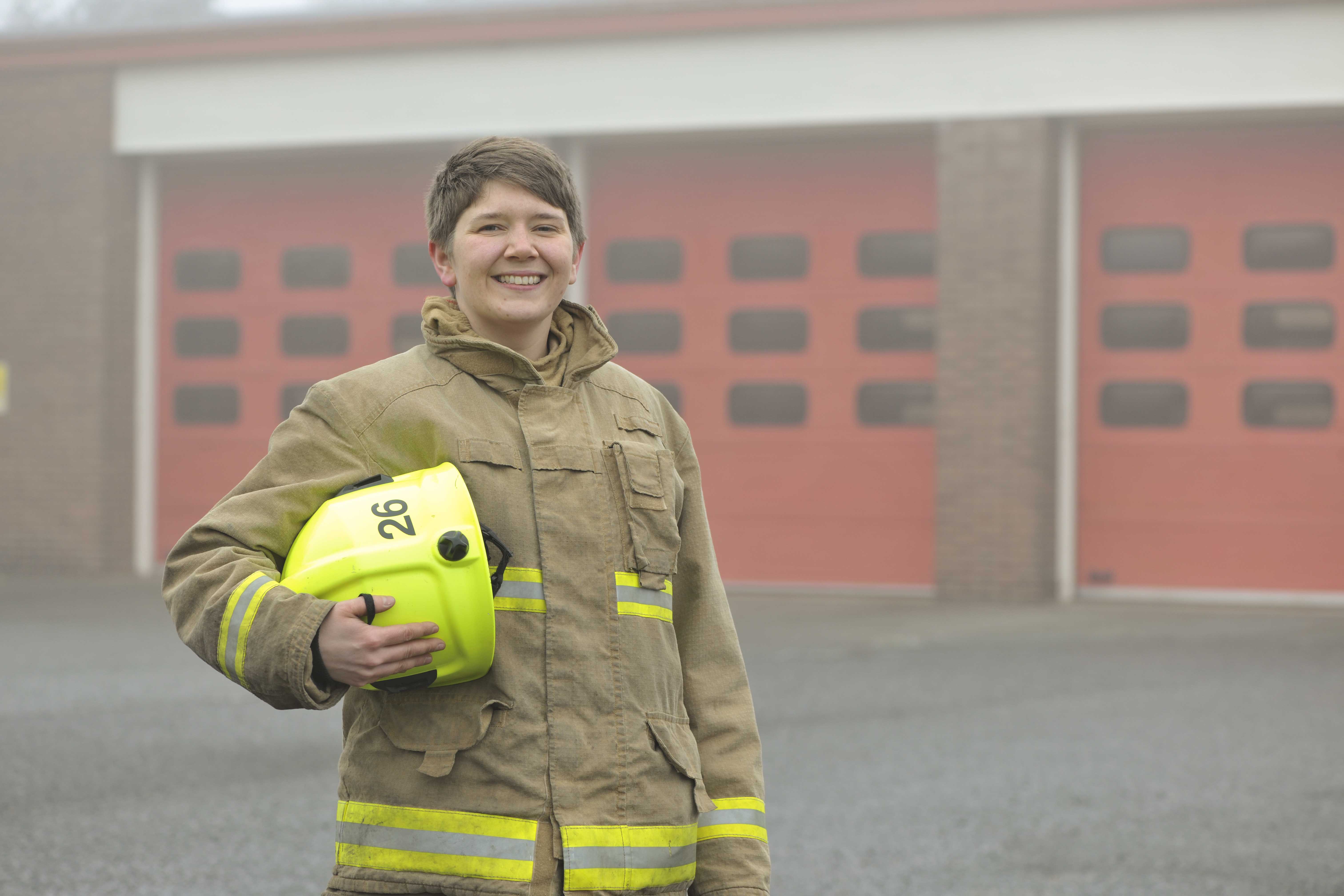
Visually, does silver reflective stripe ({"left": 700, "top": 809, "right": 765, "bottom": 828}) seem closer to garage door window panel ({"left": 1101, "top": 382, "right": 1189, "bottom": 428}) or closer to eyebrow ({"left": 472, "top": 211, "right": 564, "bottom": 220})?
eyebrow ({"left": 472, "top": 211, "right": 564, "bottom": 220})

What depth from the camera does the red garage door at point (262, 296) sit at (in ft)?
45.3

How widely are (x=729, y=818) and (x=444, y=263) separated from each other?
3.05 feet

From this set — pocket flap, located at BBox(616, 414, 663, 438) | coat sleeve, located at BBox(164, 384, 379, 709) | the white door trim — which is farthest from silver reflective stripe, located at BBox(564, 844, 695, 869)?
the white door trim

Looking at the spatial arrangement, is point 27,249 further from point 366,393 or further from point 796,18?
point 366,393

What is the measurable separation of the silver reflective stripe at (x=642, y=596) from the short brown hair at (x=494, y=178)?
20.2 inches

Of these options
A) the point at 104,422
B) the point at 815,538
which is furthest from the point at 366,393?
the point at 104,422

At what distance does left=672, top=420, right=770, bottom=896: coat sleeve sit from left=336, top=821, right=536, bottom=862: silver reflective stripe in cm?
35

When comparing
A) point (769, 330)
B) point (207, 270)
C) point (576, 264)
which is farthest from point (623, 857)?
point (207, 270)

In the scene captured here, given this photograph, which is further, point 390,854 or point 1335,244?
point 1335,244

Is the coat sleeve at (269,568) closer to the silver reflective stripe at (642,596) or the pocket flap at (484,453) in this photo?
the pocket flap at (484,453)

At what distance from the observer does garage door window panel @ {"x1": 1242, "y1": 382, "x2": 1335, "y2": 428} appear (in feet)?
38.8

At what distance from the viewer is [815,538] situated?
12703 mm

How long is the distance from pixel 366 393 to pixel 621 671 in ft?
1.73

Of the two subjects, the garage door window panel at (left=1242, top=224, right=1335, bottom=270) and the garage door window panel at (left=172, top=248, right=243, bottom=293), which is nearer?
the garage door window panel at (left=1242, top=224, right=1335, bottom=270)
